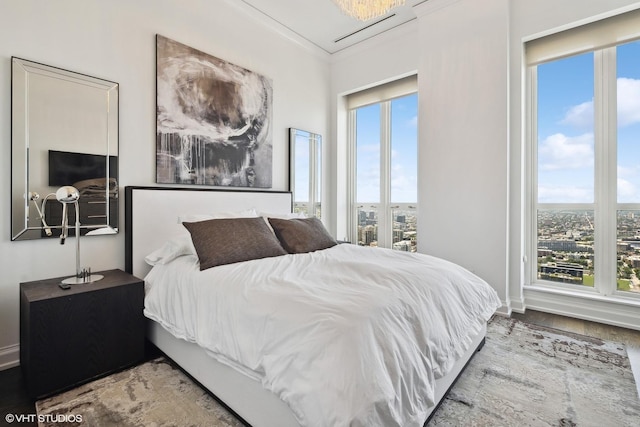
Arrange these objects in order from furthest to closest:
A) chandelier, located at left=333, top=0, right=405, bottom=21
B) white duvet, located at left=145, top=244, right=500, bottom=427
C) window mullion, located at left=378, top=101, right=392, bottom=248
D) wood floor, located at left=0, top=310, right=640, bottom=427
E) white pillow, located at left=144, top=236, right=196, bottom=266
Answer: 1. window mullion, located at left=378, top=101, right=392, bottom=248
2. white pillow, located at left=144, top=236, right=196, bottom=266
3. chandelier, located at left=333, top=0, right=405, bottom=21
4. wood floor, located at left=0, top=310, right=640, bottom=427
5. white duvet, located at left=145, top=244, right=500, bottom=427

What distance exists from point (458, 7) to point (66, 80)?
3619mm

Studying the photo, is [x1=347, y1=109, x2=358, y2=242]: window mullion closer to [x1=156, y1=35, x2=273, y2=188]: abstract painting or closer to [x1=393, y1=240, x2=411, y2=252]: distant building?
[x1=393, y1=240, x2=411, y2=252]: distant building

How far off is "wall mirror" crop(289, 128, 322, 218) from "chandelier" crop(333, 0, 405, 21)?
70.7 inches

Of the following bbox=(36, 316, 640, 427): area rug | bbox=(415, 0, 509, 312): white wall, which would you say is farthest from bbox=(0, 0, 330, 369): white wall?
bbox=(415, 0, 509, 312): white wall

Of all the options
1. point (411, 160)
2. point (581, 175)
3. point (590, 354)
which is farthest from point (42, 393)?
point (581, 175)

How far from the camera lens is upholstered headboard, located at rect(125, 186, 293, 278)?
2.40 m

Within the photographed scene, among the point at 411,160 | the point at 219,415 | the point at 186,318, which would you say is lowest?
the point at 219,415

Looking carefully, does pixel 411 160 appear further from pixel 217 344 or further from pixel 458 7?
pixel 217 344

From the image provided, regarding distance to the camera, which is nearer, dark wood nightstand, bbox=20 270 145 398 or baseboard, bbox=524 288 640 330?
dark wood nightstand, bbox=20 270 145 398

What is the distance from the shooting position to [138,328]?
2.02 m

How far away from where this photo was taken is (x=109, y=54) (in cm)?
238

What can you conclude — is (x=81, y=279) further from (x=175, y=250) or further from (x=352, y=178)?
(x=352, y=178)

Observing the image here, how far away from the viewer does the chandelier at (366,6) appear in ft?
6.94
